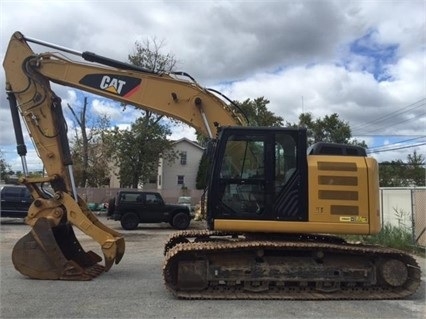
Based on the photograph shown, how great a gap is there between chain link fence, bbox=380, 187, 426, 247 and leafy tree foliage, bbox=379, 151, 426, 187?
30.7 meters

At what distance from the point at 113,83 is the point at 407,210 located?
10654 millimetres

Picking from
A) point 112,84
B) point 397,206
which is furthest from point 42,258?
point 397,206

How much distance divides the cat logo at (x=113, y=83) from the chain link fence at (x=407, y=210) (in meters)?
9.34

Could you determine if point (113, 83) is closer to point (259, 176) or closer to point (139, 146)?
point (259, 176)

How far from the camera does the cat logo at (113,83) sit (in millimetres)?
10359

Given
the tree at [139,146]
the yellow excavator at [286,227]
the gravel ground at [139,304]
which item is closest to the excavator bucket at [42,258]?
the gravel ground at [139,304]

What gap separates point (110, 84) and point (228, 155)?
130 inches

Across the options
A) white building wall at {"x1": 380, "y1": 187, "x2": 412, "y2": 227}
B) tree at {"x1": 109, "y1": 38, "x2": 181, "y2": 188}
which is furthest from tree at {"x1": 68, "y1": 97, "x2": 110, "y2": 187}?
white building wall at {"x1": 380, "y1": 187, "x2": 412, "y2": 227}

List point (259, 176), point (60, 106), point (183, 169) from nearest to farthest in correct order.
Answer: point (259, 176)
point (60, 106)
point (183, 169)

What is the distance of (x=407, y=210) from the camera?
16156 mm

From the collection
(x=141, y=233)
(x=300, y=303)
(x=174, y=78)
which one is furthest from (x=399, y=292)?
(x=141, y=233)

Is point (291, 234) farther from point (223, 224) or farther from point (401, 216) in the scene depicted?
point (401, 216)

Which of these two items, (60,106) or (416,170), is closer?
(60,106)

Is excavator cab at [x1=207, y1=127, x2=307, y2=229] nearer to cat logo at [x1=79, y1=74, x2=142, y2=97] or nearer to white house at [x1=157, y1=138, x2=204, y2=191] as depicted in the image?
cat logo at [x1=79, y1=74, x2=142, y2=97]
